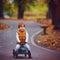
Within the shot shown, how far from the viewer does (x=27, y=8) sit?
6723 mm

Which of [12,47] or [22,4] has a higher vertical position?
[22,4]

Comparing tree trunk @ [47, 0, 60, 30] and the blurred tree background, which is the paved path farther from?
tree trunk @ [47, 0, 60, 30]

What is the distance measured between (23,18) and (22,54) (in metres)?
0.45

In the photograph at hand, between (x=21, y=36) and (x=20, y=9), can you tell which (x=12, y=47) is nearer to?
(x=21, y=36)

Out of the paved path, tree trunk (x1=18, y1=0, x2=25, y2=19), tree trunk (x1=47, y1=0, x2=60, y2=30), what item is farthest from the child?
tree trunk (x1=47, y1=0, x2=60, y2=30)

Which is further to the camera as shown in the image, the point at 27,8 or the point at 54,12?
the point at 54,12

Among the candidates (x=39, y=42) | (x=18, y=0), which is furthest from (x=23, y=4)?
(x=39, y=42)

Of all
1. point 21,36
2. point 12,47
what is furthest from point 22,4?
point 12,47

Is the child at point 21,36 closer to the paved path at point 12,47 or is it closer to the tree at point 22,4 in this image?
the paved path at point 12,47

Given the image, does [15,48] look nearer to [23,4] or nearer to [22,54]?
[22,54]

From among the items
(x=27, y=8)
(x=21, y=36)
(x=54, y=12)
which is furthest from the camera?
(x=54, y=12)

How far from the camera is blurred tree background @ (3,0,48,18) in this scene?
6.74 m

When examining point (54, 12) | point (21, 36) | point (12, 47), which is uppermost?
point (54, 12)

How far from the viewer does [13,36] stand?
6.69 m
